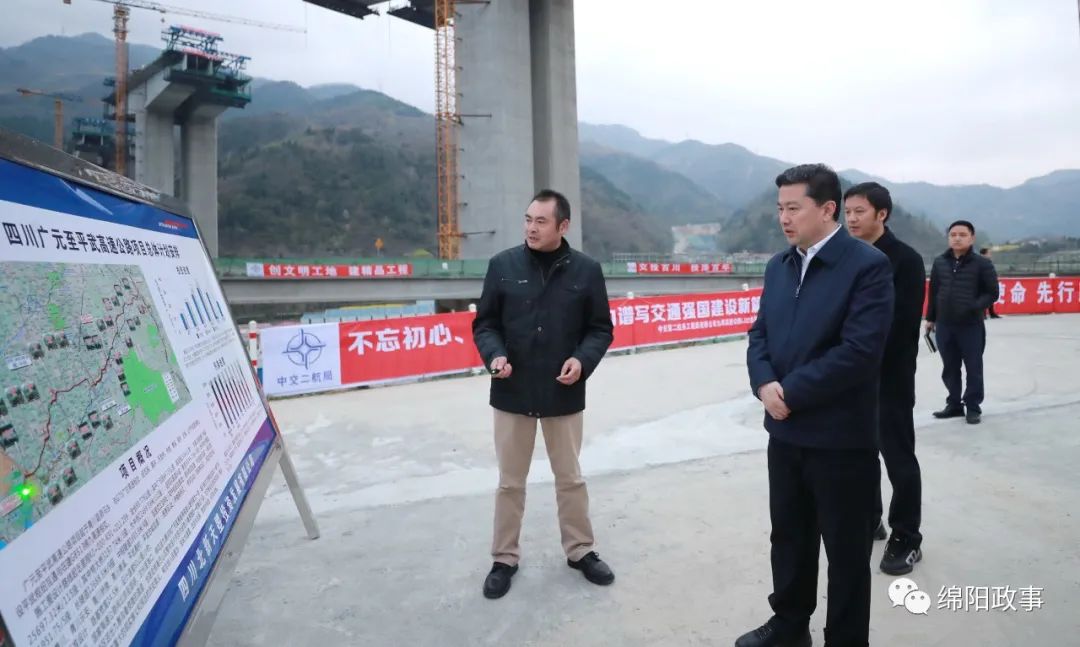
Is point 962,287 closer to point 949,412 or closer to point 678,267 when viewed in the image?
point 949,412

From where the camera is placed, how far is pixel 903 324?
304 cm

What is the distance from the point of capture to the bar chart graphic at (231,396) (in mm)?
2467

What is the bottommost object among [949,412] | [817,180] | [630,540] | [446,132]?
[630,540]

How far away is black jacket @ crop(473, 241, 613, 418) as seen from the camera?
3.08 metres

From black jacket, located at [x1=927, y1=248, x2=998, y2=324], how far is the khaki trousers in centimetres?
428

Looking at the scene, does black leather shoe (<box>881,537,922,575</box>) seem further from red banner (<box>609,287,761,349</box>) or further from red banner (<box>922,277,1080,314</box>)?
red banner (<box>922,277,1080,314</box>)

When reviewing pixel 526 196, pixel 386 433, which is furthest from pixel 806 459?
pixel 526 196

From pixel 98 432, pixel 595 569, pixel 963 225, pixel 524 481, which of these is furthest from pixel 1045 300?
pixel 98 432

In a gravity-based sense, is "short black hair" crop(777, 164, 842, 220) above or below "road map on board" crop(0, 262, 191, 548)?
above

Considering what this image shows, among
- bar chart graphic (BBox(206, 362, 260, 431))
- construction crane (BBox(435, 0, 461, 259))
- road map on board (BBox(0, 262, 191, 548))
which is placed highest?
construction crane (BBox(435, 0, 461, 259))

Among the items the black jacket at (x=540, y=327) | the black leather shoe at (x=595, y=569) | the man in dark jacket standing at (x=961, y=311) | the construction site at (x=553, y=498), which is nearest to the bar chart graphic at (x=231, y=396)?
the construction site at (x=553, y=498)

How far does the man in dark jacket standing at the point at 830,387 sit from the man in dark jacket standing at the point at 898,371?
3.01 ft

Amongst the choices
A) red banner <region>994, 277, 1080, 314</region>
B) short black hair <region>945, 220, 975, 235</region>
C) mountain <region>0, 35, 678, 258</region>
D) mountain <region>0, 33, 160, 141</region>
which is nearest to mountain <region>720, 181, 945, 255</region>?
mountain <region>0, 35, 678, 258</region>

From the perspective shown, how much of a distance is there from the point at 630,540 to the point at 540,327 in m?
1.42
